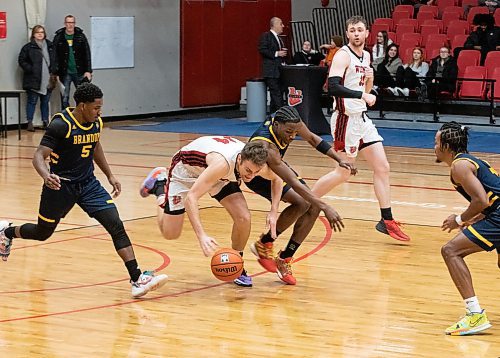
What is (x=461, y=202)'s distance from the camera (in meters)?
12.8

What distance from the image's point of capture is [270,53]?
21688mm

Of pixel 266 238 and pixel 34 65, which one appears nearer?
pixel 266 238

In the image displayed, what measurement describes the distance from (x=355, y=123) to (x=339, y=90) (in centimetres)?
46

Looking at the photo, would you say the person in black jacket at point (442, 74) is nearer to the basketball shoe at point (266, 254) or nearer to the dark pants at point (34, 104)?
the dark pants at point (34, 104)

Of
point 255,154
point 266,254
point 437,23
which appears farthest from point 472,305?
point 437,23

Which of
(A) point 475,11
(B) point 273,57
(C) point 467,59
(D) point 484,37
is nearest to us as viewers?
(C) point 467,59

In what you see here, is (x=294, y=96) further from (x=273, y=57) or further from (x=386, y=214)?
(x=386, y=214)

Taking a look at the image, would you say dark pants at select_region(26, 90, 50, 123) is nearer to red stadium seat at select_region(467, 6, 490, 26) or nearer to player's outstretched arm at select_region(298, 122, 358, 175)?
red stadium seat at select_region(467, 6, 490, 26)

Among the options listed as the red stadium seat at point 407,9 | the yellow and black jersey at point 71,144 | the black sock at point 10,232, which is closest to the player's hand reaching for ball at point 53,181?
the yellow and black jersey at point 71,144

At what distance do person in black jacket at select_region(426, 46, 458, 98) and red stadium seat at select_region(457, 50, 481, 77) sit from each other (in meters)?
0.45

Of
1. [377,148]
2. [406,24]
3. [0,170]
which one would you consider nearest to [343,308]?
[377,148]

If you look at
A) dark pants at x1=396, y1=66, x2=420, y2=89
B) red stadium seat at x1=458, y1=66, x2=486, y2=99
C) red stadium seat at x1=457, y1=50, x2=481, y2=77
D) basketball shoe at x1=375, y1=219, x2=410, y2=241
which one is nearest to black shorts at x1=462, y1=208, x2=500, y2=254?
basketball shoe at x1=375, y1=219, x2=410, y2=241

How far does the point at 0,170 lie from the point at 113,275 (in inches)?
260

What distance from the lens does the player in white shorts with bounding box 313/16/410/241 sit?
412 inches
